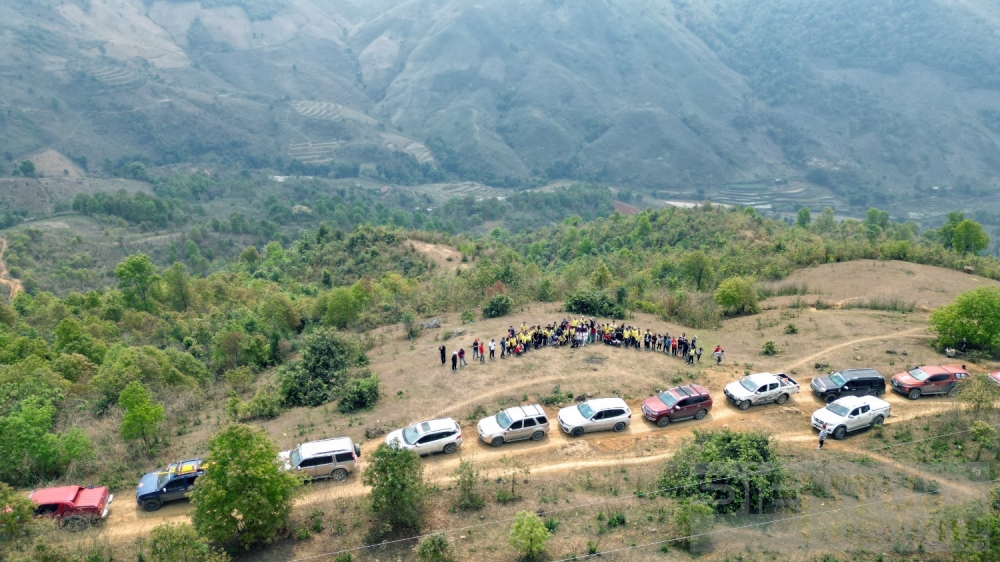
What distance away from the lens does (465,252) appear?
2685 inches

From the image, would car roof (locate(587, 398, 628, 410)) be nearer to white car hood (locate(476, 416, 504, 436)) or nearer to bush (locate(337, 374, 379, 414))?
white car hood (locate(476, 416, 504, 436))

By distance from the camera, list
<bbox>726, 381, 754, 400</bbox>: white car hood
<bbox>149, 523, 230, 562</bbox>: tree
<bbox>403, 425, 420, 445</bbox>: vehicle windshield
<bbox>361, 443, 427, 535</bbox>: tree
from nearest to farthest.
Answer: <bbox>149, 523, 230, 562</bbox>: tree < <bbox>361, 443, 427, 535</bbox>: tree < <bbox>403, 425, 420, 445</bbox>: vehicle windshield < <bbox>726, 381, 754, 400</bbox>: white car hood

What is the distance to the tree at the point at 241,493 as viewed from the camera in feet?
63.3

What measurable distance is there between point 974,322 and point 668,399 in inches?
740

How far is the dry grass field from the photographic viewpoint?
1989 cm

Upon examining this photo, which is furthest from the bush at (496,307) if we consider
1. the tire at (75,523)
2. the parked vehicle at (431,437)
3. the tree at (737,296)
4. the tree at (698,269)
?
the tire at (75,523)

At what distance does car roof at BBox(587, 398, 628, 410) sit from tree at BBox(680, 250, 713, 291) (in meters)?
26.9

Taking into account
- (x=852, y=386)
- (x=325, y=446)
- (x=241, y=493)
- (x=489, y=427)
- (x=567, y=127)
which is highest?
(x=567, y=127)

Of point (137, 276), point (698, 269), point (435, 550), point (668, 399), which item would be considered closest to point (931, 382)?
point (668, 399)

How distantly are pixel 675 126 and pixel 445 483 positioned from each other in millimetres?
172813

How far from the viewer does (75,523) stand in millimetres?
20922

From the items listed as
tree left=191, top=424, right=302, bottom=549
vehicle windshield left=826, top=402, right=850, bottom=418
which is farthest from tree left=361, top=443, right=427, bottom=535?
vehicle windshield left=826, top=402, right=850, bottom=418

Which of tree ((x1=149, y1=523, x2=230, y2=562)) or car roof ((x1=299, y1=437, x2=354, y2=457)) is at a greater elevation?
car roof ((x1=299, y1=437, x2=354, y2=457))

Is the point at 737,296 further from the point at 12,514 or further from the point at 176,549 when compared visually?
the point at 12,514
